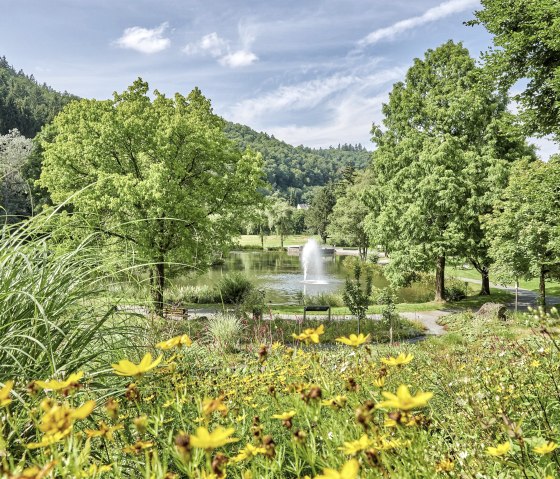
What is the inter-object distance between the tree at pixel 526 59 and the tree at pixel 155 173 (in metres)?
7.76

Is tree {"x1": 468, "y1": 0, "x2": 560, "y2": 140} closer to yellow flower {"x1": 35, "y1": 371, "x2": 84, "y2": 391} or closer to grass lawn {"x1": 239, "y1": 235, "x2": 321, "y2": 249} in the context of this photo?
yellow flower {"x1": 35, "y1": 371, "x2": 84, "y2": 391}

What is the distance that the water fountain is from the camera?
30266mm

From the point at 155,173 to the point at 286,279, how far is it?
19953 millimetres

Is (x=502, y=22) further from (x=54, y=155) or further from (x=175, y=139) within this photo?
(x=54, y=155)

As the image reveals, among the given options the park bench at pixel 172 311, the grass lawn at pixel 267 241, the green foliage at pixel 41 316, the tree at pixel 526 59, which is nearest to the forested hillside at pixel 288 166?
the grass lawn at pixel 267 241

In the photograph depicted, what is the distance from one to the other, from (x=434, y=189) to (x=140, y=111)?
37.2ft

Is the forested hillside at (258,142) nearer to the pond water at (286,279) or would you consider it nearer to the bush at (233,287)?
the pond water at (286,279)

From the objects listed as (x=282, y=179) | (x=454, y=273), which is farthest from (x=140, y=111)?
(x=282, y=179)

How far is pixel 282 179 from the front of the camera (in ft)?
503

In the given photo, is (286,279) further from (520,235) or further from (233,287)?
(520,235)

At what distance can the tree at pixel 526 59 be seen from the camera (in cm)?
998

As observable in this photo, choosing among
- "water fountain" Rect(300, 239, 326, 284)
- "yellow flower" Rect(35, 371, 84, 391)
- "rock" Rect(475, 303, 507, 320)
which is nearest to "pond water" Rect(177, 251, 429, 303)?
"water fountain" Rect(300, 239, 326, 284)

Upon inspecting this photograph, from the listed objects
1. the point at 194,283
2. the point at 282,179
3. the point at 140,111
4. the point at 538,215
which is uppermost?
the point at 282,179

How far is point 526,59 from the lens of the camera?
34.1ft
